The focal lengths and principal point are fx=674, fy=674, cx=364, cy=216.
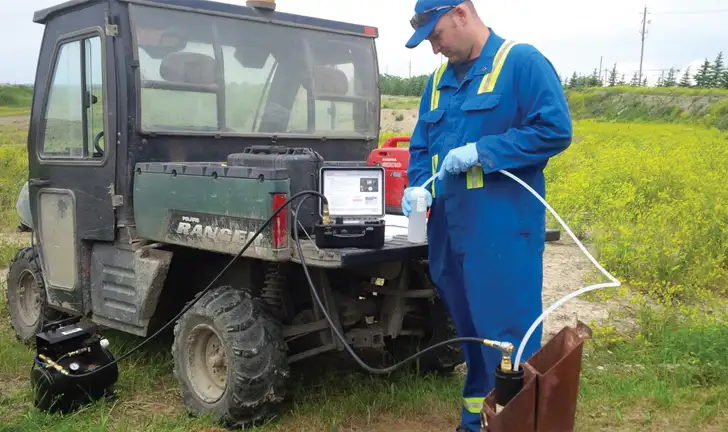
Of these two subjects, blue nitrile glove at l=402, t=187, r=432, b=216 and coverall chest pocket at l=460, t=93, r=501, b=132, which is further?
blue nitrile glove at l=402, t=187, r=432, b=216

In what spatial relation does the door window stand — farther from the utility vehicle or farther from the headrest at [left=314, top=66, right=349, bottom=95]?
the headrest at [left=314, top=66, right=349, bottom=95]

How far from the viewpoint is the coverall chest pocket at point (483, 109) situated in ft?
9.26

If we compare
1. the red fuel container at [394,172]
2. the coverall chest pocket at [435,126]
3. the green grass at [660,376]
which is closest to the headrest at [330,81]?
the red fuel container at [394,172]

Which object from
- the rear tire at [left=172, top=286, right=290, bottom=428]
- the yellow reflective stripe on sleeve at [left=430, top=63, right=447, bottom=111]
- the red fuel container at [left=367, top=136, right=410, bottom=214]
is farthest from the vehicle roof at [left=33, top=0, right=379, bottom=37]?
the rear tire at [left=172, top=286, right=290, bottom=428]

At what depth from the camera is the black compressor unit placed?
354cm

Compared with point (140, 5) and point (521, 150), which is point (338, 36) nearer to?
point (140, 5)

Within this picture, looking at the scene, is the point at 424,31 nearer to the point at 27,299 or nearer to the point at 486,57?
the point at 486,57

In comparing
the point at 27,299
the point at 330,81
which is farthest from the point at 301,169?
the point at 27,299

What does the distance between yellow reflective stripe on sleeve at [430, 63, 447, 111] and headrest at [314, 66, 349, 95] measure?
1.35 meters

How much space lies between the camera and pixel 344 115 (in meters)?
4.65

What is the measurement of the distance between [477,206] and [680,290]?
3674mm

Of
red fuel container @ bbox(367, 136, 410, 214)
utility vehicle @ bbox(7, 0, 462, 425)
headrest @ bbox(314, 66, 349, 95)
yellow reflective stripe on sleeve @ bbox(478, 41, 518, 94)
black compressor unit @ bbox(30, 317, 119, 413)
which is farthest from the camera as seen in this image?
headrest @ bbox(314, 66, 349, 95)

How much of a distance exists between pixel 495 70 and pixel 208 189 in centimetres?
146

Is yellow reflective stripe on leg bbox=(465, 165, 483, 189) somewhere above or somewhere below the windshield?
below
